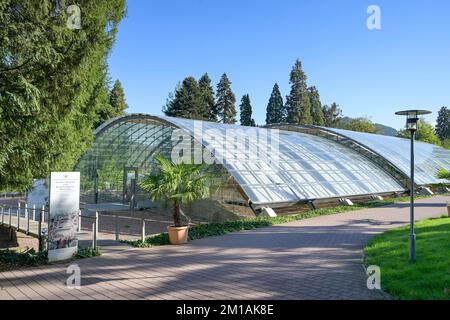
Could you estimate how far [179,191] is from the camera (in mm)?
11539

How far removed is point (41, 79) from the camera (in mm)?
9070

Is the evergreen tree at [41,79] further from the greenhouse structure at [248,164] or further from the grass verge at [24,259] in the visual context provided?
the greenhouse structure at [248,164]

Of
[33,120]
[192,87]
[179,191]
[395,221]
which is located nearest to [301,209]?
[395,221]

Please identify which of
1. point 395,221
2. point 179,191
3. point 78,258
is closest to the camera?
point 78,258

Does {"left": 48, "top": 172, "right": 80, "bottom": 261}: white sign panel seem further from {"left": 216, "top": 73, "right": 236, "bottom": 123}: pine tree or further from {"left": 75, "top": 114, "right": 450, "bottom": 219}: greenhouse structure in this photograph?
{"left": 216, "top": 73, "right": 236, "bottom": 123}: pine tree

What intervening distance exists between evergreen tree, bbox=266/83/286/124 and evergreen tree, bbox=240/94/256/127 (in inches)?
209

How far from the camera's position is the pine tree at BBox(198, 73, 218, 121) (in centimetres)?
6436

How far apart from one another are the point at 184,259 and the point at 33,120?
189 inches

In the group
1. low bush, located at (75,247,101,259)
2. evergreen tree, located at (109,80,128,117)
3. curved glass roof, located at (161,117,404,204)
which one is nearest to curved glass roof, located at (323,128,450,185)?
curved glass roof, located at (161,117,404,204)

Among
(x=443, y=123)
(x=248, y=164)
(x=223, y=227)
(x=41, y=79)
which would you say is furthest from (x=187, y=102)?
(x=443, y=123)

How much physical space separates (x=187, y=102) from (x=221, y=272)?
53.9m

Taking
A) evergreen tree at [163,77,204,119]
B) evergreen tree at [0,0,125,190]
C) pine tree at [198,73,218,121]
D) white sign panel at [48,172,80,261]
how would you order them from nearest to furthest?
evergreen tree at [0,0,125,190] → white sign panel at [48,172,80,261] → evergreen tree at [163,77,204,119] → pine tree at [198,73,218,121]

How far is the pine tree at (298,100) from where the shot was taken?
64625 mm
